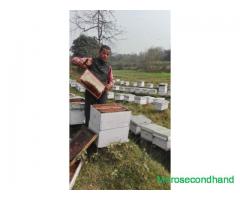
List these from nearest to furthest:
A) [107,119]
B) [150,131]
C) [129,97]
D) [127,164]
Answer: [107,119] → [127,164] → [150,131] → [129,97]

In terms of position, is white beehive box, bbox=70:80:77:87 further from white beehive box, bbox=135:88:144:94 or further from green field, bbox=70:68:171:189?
white beehive box, bbox=135:88:144:94

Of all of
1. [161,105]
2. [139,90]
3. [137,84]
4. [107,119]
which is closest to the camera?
[107,119]

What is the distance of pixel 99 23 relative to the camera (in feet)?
12.3

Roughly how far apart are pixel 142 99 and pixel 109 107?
2.18ft

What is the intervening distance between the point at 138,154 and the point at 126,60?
131cm

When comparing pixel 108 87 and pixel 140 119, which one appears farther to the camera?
pixel 140 119

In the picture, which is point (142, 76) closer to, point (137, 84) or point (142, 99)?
point (137, 84)

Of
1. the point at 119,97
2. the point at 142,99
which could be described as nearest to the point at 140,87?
the point at 142,99

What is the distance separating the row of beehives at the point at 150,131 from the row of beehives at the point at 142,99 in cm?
25

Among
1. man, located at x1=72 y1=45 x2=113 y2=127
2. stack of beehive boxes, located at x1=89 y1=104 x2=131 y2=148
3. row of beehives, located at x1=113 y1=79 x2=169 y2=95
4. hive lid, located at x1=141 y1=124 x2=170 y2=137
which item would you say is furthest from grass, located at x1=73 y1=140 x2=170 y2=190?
row of beehives, located at x1=113 y1=79 x2=169 y2=95

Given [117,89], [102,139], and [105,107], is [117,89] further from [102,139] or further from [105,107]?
[102,139]

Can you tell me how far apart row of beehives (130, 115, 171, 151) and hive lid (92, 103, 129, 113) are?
29 centimetres

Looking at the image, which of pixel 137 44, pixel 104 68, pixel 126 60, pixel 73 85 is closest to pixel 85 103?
pixel 73 85

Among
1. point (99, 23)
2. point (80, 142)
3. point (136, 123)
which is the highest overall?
point (99, 23)
